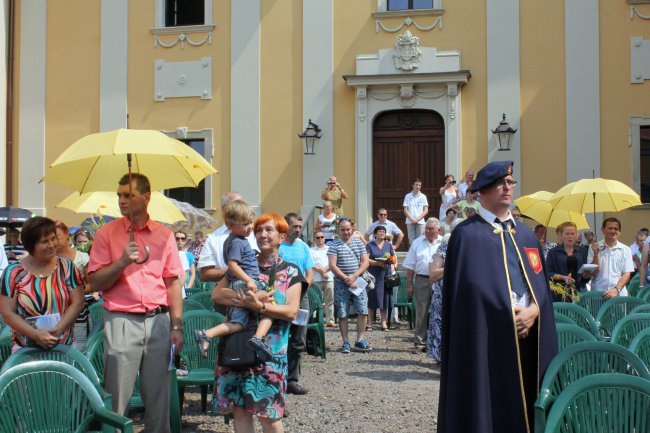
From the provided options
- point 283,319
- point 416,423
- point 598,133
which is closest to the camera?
point 283,319

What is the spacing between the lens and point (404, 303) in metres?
14.7

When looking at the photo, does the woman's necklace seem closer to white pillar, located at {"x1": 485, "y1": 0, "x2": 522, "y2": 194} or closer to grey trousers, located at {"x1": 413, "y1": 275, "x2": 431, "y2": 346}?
grey trousers, located at {"x1": 413, "y1": 275, "x2": 431, "y2": 346}

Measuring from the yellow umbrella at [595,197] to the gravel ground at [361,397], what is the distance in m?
2.67

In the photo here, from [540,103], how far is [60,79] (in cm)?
1107

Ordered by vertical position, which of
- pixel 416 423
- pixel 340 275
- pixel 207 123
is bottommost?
pixel 416 423

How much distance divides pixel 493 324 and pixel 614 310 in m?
4.00

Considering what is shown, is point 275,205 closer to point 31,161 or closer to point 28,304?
point 31,161

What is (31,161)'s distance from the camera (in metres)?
20.7

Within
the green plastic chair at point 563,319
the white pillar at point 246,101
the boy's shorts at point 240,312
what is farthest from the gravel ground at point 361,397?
the white pillar at point 246,101

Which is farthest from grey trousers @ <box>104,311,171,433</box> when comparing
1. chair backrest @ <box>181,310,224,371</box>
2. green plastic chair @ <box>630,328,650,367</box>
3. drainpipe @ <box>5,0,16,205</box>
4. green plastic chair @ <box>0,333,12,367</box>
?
drainpipe @ <box>5,0,16,205</box>

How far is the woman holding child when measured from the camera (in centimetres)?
509

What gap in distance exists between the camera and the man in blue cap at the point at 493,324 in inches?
182

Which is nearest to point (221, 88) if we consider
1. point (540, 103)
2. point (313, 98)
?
point (313, 98)

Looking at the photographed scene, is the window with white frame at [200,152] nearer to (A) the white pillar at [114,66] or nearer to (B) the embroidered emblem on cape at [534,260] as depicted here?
(A) the white pillar at [114,66]
